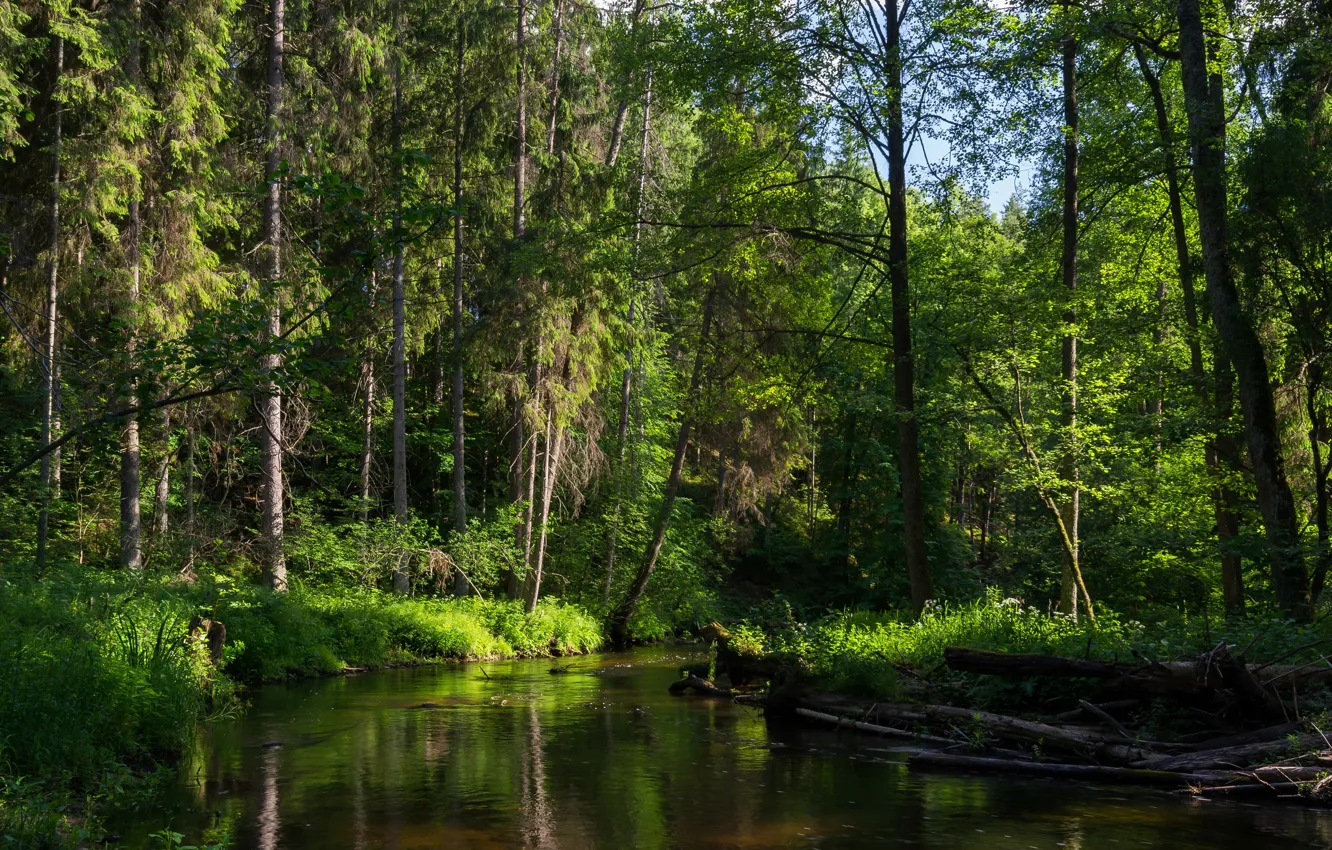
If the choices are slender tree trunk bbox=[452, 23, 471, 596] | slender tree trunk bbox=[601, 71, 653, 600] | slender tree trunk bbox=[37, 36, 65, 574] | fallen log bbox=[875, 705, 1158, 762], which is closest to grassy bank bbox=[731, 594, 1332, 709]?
fallen log bbox=[875, 705, 1158, 762]

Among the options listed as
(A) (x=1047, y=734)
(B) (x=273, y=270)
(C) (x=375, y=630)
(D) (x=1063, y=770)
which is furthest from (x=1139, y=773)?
(B) (x=273, y=270)

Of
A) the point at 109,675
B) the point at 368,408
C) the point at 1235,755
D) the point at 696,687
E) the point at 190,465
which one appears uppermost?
the point at 368,408

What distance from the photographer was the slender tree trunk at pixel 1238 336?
11.4 metres

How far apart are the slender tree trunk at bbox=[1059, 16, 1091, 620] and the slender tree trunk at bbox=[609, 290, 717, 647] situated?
30.8ft

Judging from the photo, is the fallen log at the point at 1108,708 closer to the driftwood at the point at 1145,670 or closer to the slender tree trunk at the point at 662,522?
the driftwood at the point at 1145,670

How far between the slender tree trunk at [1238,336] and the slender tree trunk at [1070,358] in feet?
6.82

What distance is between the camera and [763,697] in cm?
1336

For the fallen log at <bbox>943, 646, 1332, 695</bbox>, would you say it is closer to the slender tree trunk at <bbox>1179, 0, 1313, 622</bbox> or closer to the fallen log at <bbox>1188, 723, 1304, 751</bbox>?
the fallen log at <bbox>1188, 723, 1304, 751</bbox>

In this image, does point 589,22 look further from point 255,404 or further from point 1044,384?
point 1044,384

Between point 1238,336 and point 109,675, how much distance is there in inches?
493

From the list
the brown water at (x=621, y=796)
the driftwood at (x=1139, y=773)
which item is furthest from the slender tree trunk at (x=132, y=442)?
the driftwood at (x=1139, y=773)

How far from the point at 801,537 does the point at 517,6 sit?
21.2m

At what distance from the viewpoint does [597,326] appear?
23.0 metres

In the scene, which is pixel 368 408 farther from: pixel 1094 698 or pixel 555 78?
pixel 1094 698
